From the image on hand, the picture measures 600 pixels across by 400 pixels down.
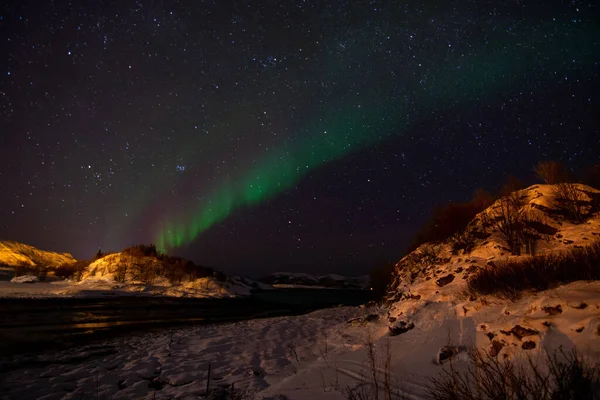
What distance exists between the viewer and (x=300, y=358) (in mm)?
9984

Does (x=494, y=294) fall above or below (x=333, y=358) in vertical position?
above

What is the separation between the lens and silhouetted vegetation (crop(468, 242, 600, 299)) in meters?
6.45

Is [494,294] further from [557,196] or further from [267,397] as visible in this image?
[557,196]

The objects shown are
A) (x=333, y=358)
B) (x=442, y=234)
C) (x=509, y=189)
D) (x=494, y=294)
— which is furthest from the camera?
(x=442, y=234)

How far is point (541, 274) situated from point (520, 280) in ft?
1.64

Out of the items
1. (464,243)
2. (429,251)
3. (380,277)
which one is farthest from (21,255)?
(464,243)

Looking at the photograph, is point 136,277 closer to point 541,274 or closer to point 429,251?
point 429,251

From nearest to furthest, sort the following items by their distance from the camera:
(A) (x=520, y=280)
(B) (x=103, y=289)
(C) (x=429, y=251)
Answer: (A) (x=520, y=280), (C) (x=429, y=251), (B) (x=103, y=289)

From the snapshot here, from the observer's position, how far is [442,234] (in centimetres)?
1898

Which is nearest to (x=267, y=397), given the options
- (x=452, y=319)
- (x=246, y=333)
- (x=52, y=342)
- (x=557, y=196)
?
(x=452, y=319)

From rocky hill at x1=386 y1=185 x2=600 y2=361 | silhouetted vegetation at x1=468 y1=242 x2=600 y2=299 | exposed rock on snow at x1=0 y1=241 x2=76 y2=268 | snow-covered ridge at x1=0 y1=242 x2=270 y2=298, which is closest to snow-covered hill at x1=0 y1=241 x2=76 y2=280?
exposed rock on snow at x1=0 y1=241 x2=76 y2=268

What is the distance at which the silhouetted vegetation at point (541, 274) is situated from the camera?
21.2 ft

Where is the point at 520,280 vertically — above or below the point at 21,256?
below

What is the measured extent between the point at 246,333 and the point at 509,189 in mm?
17532
